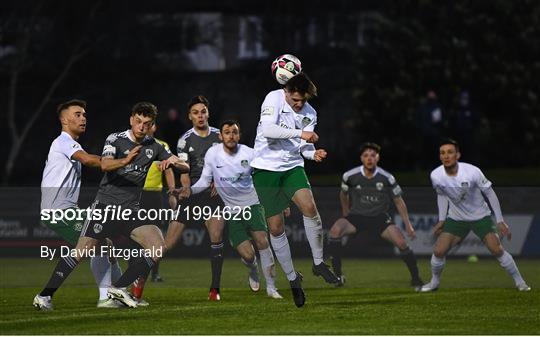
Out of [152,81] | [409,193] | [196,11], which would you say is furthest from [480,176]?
[196,11]

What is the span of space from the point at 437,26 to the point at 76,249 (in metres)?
25.6

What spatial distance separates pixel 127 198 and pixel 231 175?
293cm

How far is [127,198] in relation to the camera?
635 inches

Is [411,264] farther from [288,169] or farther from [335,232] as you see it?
[288,169]

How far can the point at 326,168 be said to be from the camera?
38.8 m

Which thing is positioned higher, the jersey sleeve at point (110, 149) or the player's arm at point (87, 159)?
the jersey sleeve at point (110, 149)

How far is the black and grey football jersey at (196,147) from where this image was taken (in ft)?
64.0

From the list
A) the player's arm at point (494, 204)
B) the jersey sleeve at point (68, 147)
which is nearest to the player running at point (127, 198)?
the jersey sleeve at point (68, 147)

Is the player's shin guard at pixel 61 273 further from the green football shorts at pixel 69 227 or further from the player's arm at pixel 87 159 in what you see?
the player's arm at pixel 87 159

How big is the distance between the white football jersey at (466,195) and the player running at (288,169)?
12.3ft

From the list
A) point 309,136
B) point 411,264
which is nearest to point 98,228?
point 309,136

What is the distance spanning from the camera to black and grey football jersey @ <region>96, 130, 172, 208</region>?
16078 mm

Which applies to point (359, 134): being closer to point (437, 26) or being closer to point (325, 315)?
point (437, 26)

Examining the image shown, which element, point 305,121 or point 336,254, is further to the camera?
point 336,254
